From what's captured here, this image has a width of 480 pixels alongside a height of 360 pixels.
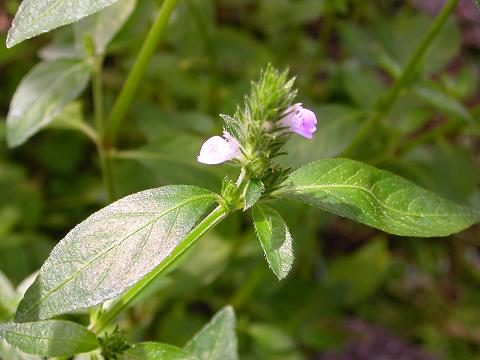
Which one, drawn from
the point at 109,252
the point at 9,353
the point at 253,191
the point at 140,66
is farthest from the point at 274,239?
the point at 140,66

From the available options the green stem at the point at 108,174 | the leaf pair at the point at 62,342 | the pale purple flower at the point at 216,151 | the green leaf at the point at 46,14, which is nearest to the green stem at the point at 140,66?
the green stem at the point at 108,174

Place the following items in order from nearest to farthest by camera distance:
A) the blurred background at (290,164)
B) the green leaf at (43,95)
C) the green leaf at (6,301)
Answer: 1. the green leaf at (6,301)
2. the green leaf at (43,95)
3. the blurred background at (290,164)

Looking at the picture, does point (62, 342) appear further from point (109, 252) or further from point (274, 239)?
point (274, 239)

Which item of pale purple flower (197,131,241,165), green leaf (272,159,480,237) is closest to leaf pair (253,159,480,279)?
green leaf (272,159,480,237)

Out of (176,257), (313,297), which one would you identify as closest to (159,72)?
(313,297)

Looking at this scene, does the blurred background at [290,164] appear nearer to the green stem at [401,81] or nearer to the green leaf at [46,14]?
the green stem at [401,81]

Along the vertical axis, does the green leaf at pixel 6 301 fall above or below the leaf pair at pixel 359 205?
below

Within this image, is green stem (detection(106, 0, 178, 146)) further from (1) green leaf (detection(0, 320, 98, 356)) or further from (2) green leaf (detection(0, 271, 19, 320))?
(1) green leaf (detection(0, 320, 98, 356))
